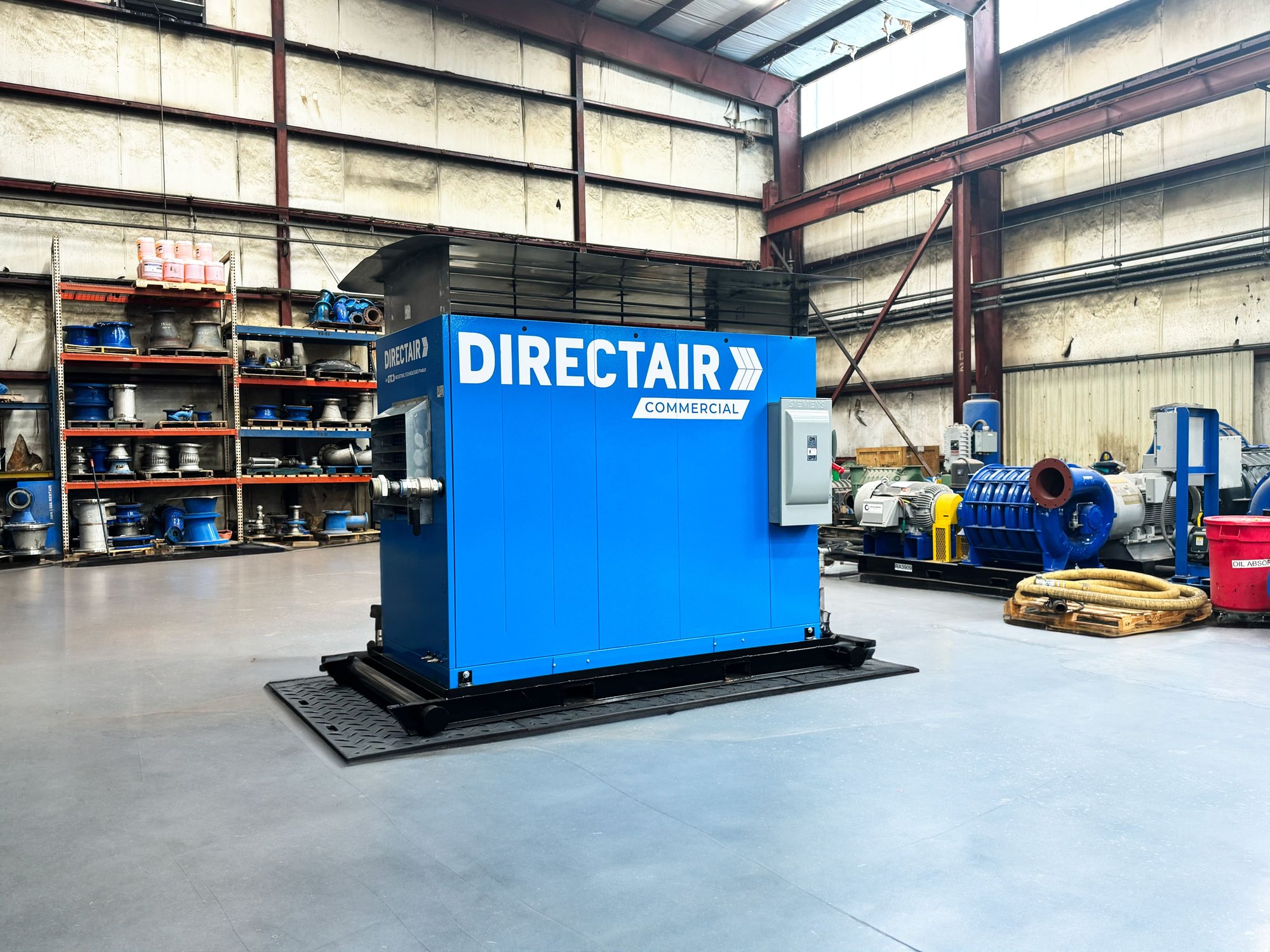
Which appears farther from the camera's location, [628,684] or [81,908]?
[628,684]

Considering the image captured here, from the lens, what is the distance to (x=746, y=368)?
15.0 ft

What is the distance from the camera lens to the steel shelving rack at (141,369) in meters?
10.9

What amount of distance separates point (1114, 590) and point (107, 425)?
11.0 m

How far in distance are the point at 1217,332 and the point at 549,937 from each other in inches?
477

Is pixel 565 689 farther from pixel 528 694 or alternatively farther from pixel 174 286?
pixel 174 286

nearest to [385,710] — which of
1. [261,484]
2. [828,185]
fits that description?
[261,484]

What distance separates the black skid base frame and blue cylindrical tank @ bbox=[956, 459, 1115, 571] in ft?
10.3

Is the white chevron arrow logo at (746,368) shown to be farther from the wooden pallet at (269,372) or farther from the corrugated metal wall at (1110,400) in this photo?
the wooden pallet at (269,372)

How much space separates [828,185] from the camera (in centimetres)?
1576

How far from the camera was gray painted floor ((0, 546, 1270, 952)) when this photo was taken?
2.21 metres

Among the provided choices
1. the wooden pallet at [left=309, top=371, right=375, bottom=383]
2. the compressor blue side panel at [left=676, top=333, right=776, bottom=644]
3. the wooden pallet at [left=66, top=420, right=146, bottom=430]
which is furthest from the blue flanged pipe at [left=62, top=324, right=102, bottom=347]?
the compressor blue side panel at [left=676, top=333, right=776, bottom=644]

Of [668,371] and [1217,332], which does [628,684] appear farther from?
[1217,332]

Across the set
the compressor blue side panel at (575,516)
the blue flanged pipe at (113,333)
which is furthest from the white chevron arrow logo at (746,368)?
the blue flanged pipe at (113,333)

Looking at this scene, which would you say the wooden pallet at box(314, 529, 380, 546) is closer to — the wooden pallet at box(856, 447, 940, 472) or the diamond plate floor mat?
the wooden pallet at box(856, 447, 940, 472)
